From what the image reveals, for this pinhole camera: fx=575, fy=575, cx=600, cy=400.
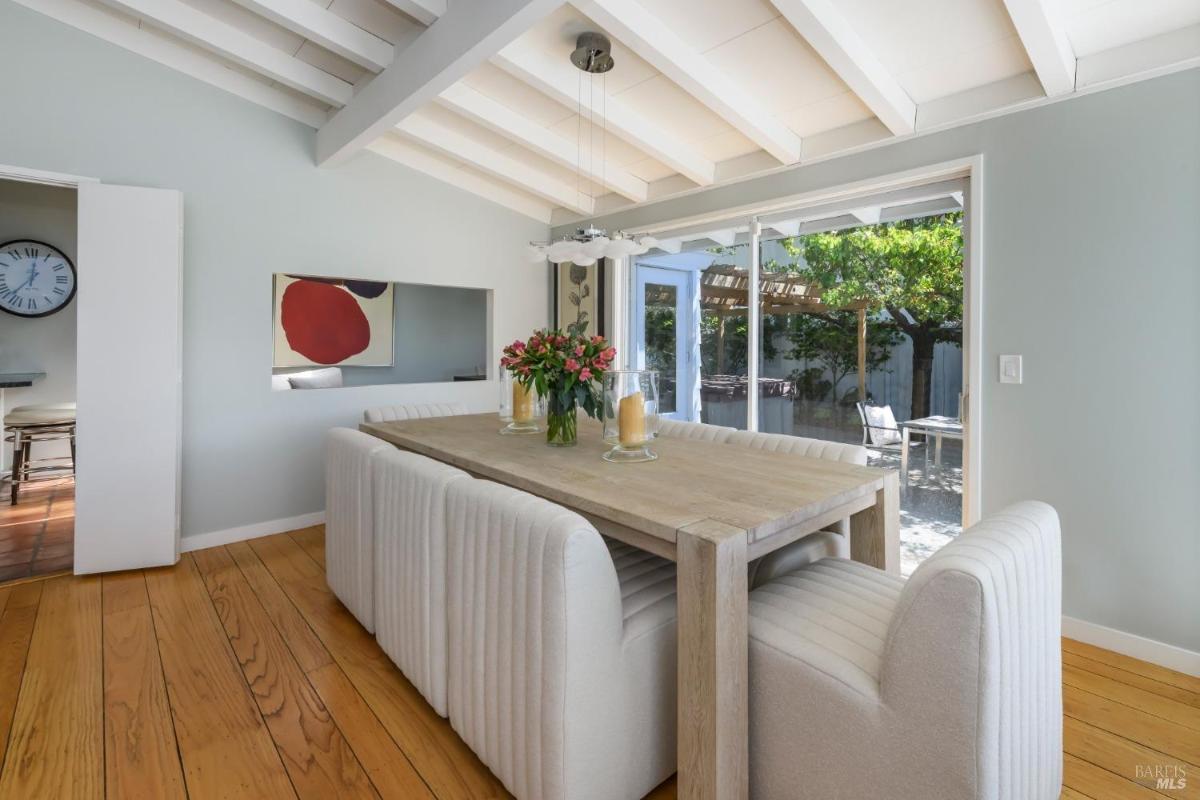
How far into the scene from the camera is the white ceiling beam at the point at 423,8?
2383 mm

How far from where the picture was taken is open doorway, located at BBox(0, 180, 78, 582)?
14.4 feet

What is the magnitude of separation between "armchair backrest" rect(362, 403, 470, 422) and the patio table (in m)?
2.55

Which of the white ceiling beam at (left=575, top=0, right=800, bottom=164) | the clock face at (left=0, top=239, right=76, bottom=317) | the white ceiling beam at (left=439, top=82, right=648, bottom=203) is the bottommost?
the clock face at (left=0, top=239, right=76, bottom=317)

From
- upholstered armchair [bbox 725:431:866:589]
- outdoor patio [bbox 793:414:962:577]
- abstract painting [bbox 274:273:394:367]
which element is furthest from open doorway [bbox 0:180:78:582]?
outdoor patio [bbox 793:414:962:577]

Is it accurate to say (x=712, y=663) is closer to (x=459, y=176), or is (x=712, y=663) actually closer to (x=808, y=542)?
(x=808, y=542)

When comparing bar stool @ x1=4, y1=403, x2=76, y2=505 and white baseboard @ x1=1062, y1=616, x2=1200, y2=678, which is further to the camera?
bar stool @ x1=4, y1=403, x2=76, y2=505

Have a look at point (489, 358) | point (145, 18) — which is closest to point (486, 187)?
point (489, 358)

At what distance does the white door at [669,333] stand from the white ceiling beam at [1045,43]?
86.7 inches

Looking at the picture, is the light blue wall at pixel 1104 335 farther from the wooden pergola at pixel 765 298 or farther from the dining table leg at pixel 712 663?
the dining table leg at pixel 712 663

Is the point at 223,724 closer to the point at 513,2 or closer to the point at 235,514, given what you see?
the point at 235,514

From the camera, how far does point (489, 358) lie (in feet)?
15.2

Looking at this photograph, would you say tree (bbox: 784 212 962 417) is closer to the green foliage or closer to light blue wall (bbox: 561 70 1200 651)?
the green foliage

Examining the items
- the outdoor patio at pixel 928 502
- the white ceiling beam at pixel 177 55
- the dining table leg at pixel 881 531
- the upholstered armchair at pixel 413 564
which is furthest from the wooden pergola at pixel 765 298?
the white ceiling beam at pixel 177 55

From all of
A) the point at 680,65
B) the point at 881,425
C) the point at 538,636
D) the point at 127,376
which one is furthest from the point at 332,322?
the point at 881,425
